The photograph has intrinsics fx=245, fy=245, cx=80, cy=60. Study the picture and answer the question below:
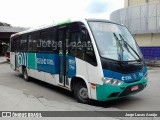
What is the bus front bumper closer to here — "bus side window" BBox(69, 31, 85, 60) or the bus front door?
"bus side window" BBox(69, 31, 85, 60)

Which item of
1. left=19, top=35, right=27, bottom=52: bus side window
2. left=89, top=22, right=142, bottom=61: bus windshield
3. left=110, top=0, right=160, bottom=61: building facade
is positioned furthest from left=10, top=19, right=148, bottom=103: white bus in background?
left=110, top=0, right=160, bottom=61: building facade

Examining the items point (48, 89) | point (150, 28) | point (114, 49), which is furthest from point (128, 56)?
point (150, 28)

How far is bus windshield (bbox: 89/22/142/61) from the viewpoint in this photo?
7126 mm

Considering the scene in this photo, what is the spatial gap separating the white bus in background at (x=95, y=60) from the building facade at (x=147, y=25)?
18658 mm

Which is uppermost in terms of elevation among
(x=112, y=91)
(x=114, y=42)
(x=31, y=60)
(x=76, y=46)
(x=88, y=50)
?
(x=114, y=42)

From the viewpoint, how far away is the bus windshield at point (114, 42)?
23.4 ft

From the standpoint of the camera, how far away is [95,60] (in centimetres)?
698

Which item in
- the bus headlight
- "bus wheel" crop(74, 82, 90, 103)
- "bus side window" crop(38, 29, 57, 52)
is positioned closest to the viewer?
the bus headlight

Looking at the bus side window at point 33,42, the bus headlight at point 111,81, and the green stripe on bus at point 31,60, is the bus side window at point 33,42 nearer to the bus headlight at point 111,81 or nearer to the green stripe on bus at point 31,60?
the green stripe on bus at point 31,60

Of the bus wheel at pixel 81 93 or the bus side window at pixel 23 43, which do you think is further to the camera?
the bus side window at pixel 23 43

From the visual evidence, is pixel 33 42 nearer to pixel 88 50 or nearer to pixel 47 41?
pixel 47 41

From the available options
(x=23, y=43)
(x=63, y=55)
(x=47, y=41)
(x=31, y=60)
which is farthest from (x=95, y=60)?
(x=23, y=43)

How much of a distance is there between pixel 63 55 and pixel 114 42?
2.06 meters

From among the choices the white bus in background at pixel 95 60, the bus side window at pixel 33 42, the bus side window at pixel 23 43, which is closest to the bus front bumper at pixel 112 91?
the white bus in background at pixel 95 60
